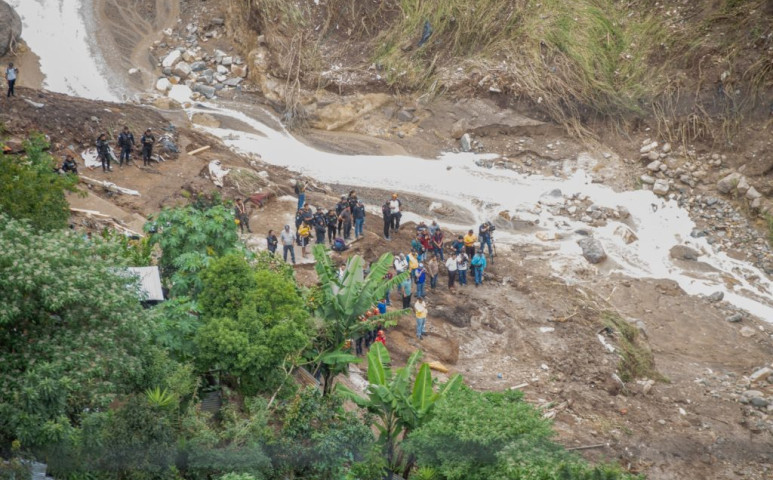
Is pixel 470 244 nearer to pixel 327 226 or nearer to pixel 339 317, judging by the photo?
pixel 327 226

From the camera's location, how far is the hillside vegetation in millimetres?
28656

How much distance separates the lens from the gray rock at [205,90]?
31.0m

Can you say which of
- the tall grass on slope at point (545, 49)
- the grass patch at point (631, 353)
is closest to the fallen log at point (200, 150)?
the tall grass on slope at point (545, 49)

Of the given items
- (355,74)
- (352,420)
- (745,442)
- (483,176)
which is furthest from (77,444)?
(355,74)

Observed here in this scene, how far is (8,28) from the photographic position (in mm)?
29766

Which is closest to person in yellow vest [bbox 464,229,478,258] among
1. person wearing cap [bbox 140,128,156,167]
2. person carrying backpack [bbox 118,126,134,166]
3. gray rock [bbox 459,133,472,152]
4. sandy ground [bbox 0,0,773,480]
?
sandy ground [bbox 0,0,773,480]

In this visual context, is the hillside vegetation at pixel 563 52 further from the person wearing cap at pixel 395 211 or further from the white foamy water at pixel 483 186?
the person wearing cap at pixel 395 211

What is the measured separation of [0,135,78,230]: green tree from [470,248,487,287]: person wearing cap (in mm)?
10440

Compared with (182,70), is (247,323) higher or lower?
lower

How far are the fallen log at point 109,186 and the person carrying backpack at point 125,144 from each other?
3.85 ft

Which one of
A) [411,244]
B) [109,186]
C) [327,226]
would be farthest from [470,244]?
[109,186]

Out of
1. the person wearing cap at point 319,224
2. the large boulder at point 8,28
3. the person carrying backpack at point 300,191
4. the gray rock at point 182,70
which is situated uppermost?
the large boulder at point 8,28

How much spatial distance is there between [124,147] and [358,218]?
23.5 ft

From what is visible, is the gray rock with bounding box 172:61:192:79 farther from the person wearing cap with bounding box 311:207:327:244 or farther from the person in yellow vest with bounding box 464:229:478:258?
the person in yellow vest with bounding box 464:229:478:258
